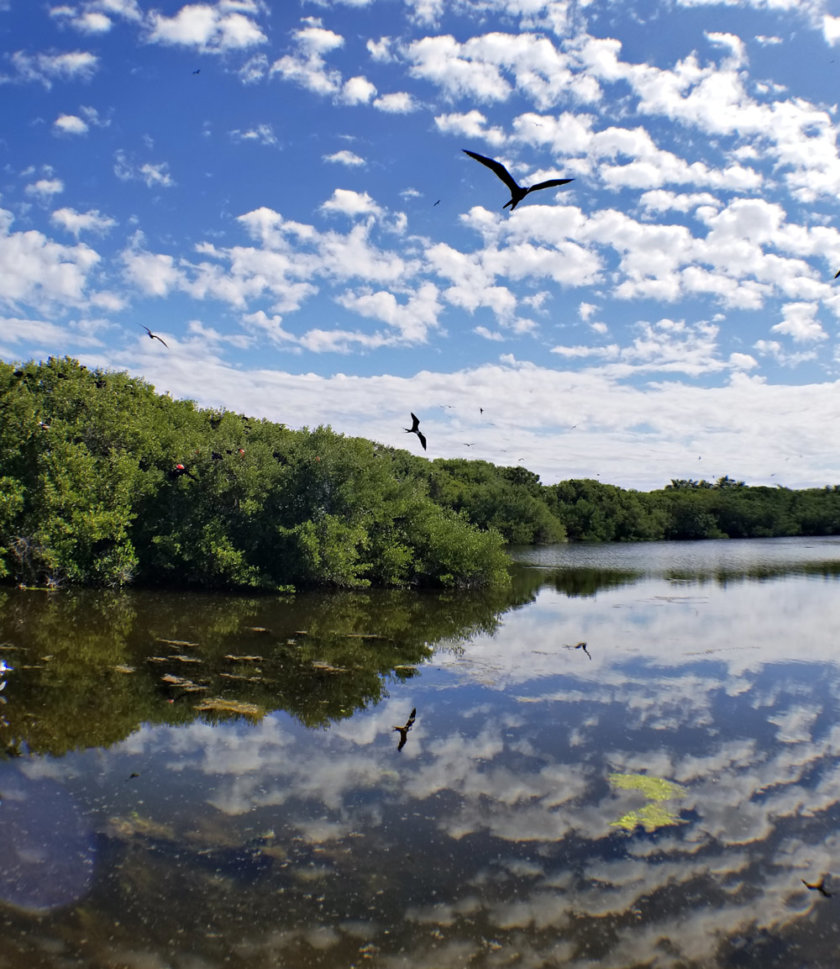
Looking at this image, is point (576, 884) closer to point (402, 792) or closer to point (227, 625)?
point (402, 792)

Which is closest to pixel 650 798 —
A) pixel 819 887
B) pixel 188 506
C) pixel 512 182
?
pixel 819 887

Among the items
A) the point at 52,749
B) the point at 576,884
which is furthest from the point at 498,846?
the point at 52,749

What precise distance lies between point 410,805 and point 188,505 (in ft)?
78.4

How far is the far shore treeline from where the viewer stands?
26.1 m

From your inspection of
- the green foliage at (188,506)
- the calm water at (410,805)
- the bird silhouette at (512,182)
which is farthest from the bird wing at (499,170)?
the green foliage at (188,506)

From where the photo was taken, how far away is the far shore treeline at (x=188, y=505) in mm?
26141

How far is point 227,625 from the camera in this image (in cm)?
2067

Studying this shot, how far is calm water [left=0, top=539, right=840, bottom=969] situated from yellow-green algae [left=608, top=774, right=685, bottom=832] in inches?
1.6

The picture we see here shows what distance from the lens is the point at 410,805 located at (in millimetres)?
8359

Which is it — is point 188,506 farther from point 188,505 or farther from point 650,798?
point 650,798

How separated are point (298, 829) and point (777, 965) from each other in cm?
514

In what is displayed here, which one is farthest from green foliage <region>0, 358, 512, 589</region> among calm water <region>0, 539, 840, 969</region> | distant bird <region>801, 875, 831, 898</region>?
distant bird <region>801, 875, 831, 898</region>

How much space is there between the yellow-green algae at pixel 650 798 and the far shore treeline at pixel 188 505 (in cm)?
2017

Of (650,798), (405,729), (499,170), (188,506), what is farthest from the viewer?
(188,506)
